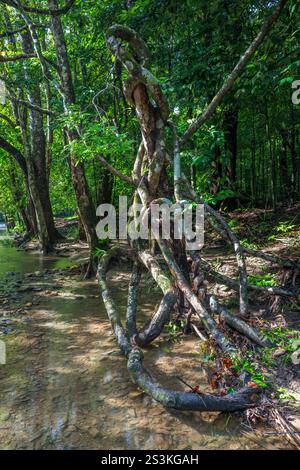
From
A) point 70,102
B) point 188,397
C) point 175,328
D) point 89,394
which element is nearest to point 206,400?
point 188,397

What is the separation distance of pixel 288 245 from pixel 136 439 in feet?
17.2

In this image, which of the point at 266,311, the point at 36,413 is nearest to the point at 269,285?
the point at 266,311

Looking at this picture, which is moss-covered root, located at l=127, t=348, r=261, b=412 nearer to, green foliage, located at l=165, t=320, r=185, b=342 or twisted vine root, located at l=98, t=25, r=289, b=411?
twisted vine root, located at l=98, t=25, r=289, b=411

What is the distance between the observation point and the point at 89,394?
3543 mm

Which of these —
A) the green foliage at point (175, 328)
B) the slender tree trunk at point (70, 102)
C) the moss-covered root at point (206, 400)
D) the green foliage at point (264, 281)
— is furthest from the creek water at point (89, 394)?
the slender tree trunk at point (70, 102)

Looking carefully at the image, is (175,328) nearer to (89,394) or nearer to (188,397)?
(89,394)

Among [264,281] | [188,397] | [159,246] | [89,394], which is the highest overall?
[159,246]

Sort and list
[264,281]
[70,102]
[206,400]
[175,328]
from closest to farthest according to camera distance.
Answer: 1. [206,400]
2. [175,328]
3. [264,281]
4. [70,102]

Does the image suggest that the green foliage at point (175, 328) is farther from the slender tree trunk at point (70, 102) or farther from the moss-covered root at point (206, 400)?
the slender tree trunk at point (70, 102)

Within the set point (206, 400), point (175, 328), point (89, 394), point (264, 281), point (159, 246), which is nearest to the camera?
point (206, 400)

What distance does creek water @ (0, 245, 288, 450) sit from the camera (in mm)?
2871

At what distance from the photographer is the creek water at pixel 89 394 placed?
287 centimetres

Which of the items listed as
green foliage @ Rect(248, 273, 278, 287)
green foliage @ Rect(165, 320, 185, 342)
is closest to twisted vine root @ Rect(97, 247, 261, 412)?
green foliage @ Rect(165, 320, 185, 342)

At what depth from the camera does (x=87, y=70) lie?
12.3m
